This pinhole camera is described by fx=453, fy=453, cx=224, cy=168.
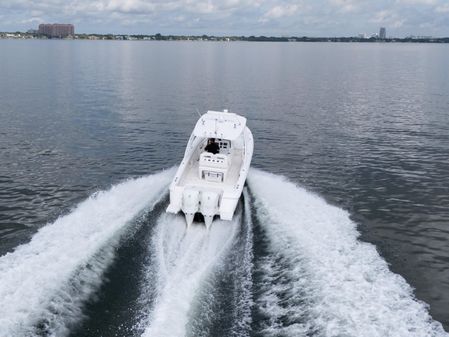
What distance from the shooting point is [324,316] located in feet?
50.8

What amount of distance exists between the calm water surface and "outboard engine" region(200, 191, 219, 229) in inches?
318

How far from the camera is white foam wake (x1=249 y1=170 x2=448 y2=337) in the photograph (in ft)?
49.7

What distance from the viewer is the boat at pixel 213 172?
22438mm

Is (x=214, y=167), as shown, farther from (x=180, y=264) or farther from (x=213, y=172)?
(x=180, y=264)

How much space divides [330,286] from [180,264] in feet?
19.4

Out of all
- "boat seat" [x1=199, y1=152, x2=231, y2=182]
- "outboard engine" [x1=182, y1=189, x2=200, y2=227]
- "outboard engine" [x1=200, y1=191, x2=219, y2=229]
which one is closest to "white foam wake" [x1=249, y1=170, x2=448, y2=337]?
"outboard engine" [x1=200, y1=191, x2=219, y2=229]

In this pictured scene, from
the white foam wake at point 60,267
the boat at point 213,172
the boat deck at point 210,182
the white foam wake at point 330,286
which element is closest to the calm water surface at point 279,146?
the white foam wake at point 330,286

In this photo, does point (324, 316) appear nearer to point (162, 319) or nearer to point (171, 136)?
point (162, 319)

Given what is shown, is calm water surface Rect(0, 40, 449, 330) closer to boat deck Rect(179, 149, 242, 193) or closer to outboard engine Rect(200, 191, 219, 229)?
boat deck Rect(179, 149, 242, 193)

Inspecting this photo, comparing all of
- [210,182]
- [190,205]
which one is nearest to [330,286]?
[190,205]

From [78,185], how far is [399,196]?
810 inches

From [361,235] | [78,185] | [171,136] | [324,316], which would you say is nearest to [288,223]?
[361,235]

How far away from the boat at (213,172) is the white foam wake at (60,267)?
95.1 inches

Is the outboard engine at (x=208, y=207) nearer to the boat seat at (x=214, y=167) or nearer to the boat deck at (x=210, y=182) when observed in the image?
the boat deck at (x=210, y=182)
